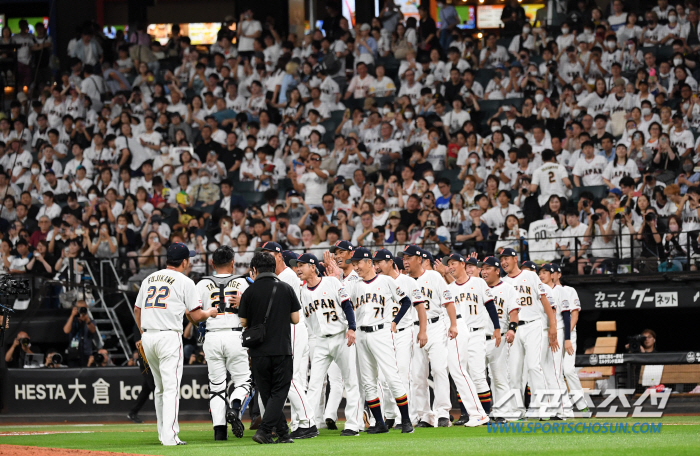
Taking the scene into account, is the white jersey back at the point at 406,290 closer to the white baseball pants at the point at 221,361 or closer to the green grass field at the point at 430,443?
the green grass field at the point at 430,443

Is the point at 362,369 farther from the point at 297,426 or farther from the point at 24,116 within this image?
the point at 24,116

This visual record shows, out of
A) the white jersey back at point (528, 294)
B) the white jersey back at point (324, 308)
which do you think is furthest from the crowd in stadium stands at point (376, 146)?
the white jersey back at point (324, 308)

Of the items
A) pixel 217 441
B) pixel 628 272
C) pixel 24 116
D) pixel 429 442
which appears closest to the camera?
pixel 429 442

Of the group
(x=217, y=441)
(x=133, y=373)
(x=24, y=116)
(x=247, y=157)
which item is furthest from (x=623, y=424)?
(x=24, y=116)

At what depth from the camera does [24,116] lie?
23.4 metres

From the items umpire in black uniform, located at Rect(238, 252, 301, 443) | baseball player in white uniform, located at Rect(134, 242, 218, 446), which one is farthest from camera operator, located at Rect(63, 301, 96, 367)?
umpire in black uniform, located at Rect(238, 252, 301, 443)

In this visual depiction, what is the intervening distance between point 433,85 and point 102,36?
383 inches

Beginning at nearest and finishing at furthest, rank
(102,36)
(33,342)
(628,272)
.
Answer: (628,272)
(33,342)
(102,36)

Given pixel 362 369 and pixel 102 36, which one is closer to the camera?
pixel 362 369

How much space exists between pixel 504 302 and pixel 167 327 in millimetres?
4698

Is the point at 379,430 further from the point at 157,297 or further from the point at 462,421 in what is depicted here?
the point at 157,297

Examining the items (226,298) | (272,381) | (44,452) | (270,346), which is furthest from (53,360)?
(270,346)

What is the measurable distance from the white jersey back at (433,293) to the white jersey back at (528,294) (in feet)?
4.00

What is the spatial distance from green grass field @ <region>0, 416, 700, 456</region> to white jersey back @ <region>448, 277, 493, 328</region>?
1489mm
